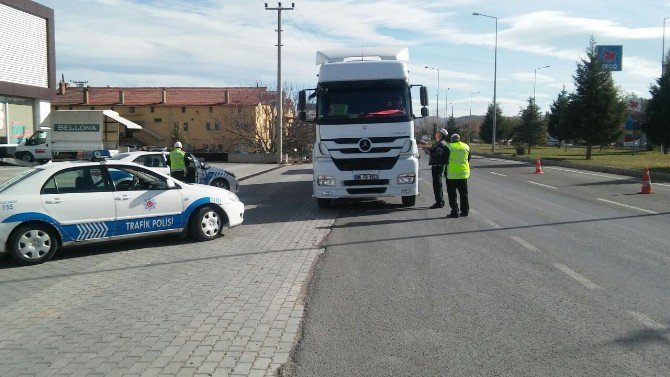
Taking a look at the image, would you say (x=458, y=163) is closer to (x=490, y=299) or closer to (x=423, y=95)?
(x=423, y=95)

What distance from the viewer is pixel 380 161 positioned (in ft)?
45.1

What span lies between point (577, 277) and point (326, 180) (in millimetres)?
7289

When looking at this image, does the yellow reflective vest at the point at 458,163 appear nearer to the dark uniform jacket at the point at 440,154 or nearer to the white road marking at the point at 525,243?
the dark uniform jacket at the point at 440,154

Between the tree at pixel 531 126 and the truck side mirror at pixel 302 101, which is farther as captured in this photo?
the tree at pixel 531 126

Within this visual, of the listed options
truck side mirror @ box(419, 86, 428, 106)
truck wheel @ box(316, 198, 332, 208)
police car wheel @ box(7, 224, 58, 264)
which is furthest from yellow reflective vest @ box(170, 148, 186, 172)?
police car wheel @ box(7, 224, 58, 264)

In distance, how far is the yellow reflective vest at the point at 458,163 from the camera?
42.2 feet

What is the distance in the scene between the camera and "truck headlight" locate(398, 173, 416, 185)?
1379 cm

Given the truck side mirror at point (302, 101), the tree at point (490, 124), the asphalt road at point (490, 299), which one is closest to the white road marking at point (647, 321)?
the asphalt road at point (490, 299)

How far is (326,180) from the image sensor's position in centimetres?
1384

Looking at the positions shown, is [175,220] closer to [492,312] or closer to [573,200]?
[492,312]

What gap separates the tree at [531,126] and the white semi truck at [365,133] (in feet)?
144

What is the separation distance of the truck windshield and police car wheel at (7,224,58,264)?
670 centimetres

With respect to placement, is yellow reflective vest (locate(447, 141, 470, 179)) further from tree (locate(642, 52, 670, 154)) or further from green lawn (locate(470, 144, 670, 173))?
tree (locate(642, 52, 670, 154))

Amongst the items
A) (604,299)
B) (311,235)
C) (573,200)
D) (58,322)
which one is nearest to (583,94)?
(573,200)
